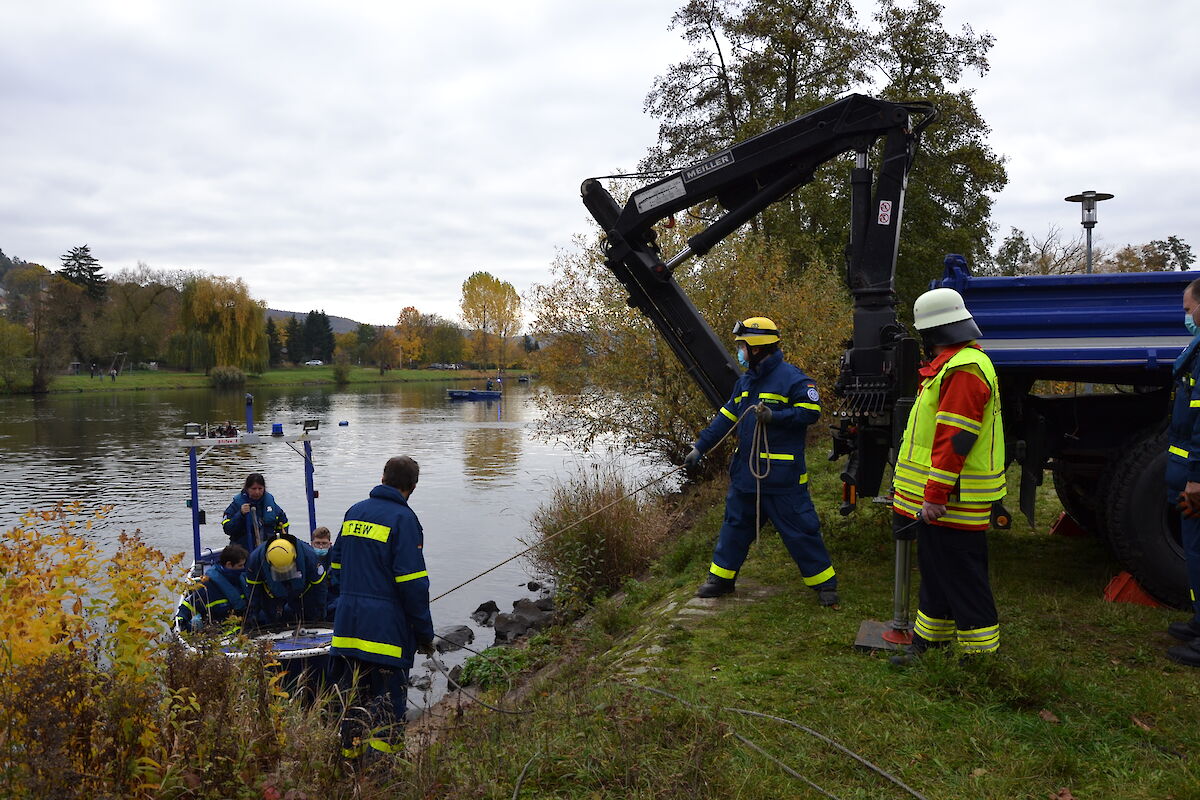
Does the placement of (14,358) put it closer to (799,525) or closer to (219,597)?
(219,597)

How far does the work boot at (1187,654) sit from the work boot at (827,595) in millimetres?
1892

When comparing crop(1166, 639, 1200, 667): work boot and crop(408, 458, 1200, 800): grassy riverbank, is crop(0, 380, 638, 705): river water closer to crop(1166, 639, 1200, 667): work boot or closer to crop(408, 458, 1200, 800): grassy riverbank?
crop(408, 458, 1200, 800): grassy riverbank

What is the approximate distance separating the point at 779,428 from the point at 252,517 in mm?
5878

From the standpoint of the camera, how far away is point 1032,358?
17.8 ft

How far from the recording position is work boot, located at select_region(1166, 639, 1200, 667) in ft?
14.6

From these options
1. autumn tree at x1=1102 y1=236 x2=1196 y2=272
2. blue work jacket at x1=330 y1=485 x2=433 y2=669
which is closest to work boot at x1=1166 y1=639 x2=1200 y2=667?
blue work jacket at x1=330 y1=485 x2=433 y2=669

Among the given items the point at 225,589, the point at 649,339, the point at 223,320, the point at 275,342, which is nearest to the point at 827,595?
the point at 225,589

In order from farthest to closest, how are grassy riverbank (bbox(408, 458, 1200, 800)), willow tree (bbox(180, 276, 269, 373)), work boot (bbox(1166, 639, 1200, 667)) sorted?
willow tree (bbox(180, 276, 269, 373)), work boot (bbox(1166, 639, 1200, 667)), grassy riverbank (bbox(408, 458, 1200, 800))

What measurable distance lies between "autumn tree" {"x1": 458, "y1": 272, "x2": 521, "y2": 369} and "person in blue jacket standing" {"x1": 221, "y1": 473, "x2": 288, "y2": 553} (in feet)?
253

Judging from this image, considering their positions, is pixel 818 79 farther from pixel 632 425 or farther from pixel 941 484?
pixel 941 484

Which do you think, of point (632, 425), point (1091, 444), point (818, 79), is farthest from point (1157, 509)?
point (818, 79)

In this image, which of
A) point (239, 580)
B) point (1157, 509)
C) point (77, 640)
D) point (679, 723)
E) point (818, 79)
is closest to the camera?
point (77, 640)

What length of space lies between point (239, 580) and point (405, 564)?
13.2 feet

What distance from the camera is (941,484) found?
4.15m
